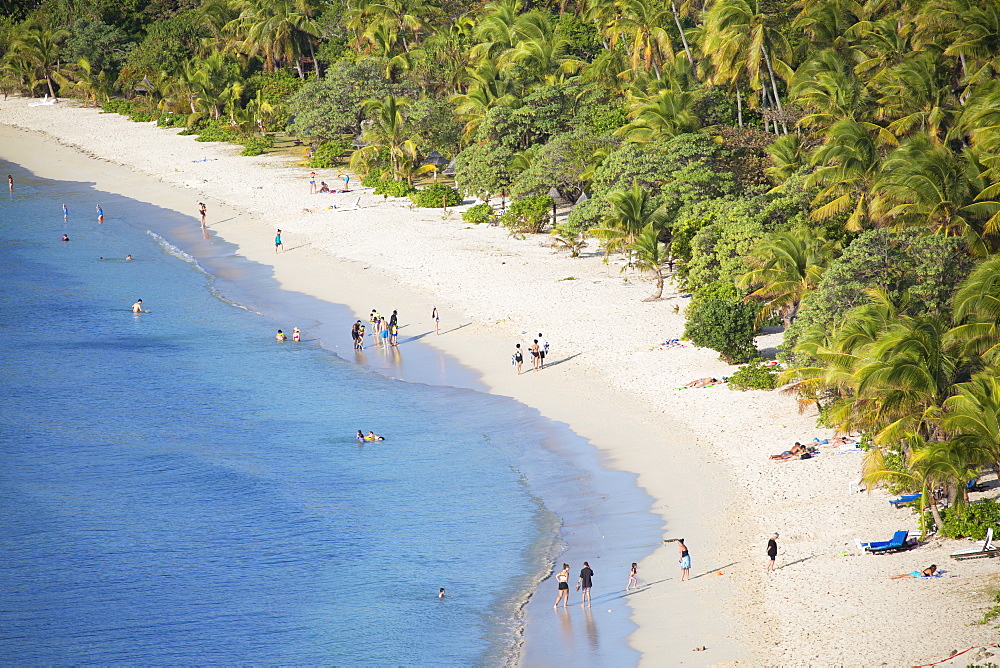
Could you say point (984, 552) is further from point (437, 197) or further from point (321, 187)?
point (321, 187)

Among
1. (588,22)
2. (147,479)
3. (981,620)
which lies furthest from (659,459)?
(588,22)

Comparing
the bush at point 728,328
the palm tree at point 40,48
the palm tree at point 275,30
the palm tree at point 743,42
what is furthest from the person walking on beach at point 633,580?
the palm tree at point 40,48

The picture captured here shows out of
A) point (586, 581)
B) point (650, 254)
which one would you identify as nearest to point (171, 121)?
point (650, 254)

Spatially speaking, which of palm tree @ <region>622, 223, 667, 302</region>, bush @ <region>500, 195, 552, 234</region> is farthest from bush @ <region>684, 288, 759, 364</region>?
bush @ <region>500, 195, 552, 234</region>

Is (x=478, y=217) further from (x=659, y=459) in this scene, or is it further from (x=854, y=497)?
(x=854, y=497)

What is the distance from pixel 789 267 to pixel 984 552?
12.6 m

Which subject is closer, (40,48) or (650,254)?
(650,254)

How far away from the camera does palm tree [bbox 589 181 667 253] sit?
37.9 m

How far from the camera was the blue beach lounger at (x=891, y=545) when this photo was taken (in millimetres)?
18672

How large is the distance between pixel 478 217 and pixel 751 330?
22799mm

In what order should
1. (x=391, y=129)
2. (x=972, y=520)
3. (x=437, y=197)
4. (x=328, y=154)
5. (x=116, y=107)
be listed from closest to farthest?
(x=972, y=520)
(x=437, y=197)
(x=391, y=129)
(x=328, y=154)
(x=116, y=107)

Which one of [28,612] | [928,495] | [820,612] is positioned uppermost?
[928,495]

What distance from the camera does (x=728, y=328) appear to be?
1174 inches

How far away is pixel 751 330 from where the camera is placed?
29891mm
